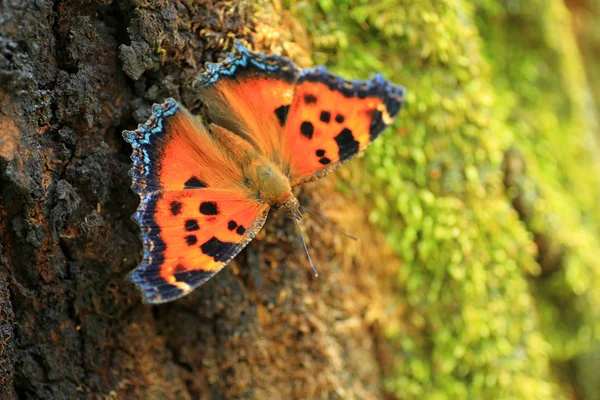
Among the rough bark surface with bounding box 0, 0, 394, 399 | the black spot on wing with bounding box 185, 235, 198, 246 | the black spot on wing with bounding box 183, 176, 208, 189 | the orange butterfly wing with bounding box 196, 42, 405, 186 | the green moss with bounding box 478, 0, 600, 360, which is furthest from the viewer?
the green moss with bounding box 478, 0, 600, 360

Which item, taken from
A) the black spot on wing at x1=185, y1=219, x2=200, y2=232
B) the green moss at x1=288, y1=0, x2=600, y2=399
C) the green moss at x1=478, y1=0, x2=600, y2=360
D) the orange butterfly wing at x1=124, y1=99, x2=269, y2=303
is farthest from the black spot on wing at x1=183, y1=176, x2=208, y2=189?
the green moss at x1=478, y1=0, x2=600, y2=360

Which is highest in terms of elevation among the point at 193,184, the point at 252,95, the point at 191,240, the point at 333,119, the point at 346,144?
the point at 252,95

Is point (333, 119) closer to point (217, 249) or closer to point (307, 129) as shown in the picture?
point (307, 129)

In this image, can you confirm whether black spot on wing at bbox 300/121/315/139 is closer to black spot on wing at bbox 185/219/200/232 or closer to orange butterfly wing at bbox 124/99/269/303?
orange butterfly wing at bbox 124/99/269/303

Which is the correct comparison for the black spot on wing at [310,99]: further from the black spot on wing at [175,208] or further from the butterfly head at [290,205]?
the black spot on wing at [175,208]

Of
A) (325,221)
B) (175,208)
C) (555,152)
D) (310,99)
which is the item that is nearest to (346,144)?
(310,99)

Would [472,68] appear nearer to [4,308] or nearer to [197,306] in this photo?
[197,306]
